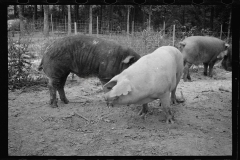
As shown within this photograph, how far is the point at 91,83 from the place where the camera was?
7.43m

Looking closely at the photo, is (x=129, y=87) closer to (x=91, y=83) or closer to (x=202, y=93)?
(x=202, y=93)

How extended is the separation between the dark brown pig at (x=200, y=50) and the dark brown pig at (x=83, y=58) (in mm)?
3089

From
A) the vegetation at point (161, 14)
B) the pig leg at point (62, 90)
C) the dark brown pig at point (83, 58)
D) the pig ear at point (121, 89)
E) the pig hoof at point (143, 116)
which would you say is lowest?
the pig hoof at point (143, 116)

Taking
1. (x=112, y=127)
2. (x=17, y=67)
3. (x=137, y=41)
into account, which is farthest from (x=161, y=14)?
(x=17, y=67)

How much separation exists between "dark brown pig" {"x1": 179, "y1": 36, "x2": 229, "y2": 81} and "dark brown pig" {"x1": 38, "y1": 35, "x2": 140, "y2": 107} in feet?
10.1

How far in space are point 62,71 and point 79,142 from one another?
220 centimetres

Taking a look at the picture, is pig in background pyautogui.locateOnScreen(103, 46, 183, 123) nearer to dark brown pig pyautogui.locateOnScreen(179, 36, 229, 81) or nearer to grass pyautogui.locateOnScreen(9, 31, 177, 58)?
grass pyautogui.locateOnScreen(9, 31, 177, 58)

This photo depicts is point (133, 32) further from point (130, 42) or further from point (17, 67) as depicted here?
point (17, 67)

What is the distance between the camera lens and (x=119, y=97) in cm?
373

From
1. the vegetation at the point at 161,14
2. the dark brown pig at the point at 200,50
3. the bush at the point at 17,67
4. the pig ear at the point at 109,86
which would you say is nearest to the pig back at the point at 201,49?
the dark brown pig at the point at 200,50

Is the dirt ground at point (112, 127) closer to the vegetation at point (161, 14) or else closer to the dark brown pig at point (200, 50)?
the vegetation at point (161, 14)

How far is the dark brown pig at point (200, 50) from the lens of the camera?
799 centimetres

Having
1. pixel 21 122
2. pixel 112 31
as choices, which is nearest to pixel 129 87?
pixel 21 122

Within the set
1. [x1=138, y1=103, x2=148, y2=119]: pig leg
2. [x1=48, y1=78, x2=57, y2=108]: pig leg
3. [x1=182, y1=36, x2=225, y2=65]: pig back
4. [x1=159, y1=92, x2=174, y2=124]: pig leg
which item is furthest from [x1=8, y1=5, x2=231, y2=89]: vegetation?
[x1=159, y1=92, x2=174, y2=124]: pig leg
